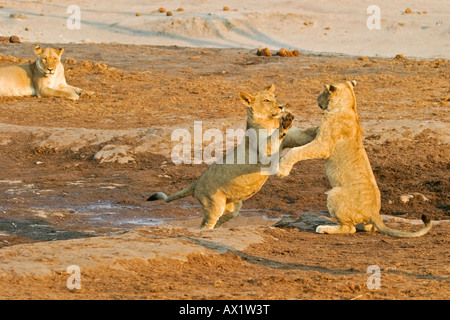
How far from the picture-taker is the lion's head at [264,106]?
735cm

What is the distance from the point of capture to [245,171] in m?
7.25

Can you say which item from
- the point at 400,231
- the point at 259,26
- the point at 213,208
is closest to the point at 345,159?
the point at 400,231

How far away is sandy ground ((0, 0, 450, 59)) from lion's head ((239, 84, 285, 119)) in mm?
13259

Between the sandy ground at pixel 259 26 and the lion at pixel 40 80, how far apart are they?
7.25 metres

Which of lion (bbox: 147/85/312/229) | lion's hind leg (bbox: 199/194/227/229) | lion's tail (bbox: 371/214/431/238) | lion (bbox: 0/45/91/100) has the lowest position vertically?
lion's tail (bbox: 371/214/431/238)

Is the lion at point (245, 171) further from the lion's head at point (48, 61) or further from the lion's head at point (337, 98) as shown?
the lion's head at point (48, 61)

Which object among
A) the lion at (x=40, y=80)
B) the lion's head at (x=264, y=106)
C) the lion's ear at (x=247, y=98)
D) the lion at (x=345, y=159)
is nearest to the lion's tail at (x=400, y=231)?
the lion at (x=345, y=159)

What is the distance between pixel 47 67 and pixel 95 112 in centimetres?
176

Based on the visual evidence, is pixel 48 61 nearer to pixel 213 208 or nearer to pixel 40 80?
pixel 40 80

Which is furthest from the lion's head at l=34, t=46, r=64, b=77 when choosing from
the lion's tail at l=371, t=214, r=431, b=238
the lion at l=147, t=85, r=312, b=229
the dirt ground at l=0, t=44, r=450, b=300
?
the lion's tail at l=371, t=214, r=431, b=238

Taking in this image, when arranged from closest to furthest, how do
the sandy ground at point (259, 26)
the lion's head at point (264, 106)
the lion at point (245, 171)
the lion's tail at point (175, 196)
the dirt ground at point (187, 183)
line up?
the dirt ground at point (187, 183), the lion at point (245, 171), the lion's head at point (264, 106), the lion's tail at point (175, 196), the sandy ground at point (259, 26)

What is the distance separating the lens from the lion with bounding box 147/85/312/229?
724cm

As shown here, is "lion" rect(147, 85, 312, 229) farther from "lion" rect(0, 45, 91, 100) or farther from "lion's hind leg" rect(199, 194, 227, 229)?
"lion" rect(0, 45, 91, 100)
